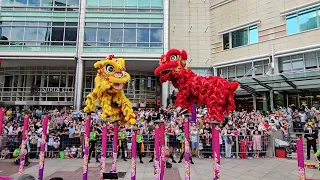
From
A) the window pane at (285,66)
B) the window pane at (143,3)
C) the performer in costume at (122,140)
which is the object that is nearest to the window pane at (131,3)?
the window pane at (143,3)

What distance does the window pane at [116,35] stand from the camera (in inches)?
1048

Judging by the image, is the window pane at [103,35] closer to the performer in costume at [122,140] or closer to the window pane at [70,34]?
the window pane at [70,34]

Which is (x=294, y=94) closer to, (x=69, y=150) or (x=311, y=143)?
(x=311, y=143)

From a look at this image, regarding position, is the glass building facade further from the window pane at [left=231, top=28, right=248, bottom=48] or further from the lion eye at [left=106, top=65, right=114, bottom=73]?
the lion eye at [left=106, top=65, right=114, bottom=73]

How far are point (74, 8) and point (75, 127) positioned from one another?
56.2 ft

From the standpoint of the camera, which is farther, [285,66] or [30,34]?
[30,34]

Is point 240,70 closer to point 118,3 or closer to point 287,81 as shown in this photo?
point 287,81

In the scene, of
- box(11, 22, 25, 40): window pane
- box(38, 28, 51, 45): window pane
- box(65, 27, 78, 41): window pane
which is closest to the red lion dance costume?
box(65, 27, 78, 41): window pane

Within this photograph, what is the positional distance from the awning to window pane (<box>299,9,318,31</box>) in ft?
19.0

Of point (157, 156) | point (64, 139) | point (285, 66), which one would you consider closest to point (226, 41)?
point (285, 66)

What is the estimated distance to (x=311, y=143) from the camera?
12938 millimetres

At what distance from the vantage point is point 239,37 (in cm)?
2888

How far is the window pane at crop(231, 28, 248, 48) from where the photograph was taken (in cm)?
2830

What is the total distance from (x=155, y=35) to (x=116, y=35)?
4297 millimetres
